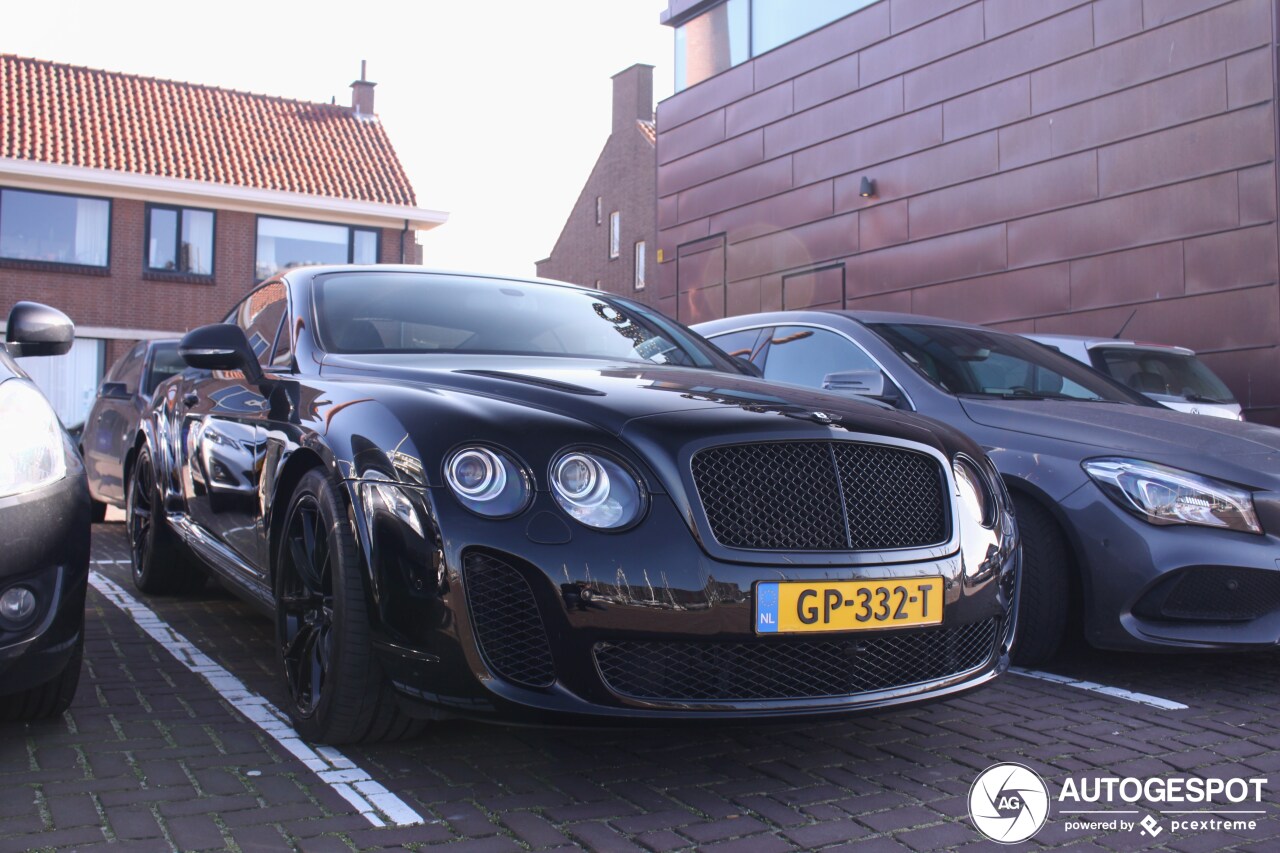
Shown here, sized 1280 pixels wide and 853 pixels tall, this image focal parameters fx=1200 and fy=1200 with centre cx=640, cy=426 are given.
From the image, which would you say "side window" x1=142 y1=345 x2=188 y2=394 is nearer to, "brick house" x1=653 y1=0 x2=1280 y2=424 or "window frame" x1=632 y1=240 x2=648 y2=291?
"brick house" x1=653 y1=0 x2=1280 y2=424

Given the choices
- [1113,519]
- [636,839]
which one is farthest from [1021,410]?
[636,839]

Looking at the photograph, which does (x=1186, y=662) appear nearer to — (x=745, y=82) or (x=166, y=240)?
(x=745, y=82)

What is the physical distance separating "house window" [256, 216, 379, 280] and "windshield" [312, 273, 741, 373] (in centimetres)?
2162

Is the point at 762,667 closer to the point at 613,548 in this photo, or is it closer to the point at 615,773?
the point at 613,548

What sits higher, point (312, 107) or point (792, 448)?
point (312, 107)

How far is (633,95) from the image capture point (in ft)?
114

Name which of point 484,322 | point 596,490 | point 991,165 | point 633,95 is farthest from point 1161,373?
point 633,95

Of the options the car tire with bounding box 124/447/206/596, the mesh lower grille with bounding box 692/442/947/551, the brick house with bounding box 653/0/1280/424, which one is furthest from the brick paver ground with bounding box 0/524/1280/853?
the brick house with bounding box 653/0/1280/424

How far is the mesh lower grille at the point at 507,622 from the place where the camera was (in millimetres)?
2695

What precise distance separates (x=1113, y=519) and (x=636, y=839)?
7.40 feet

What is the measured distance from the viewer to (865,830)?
2717 mm

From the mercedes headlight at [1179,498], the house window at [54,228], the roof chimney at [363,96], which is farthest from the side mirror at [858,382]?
the roof chimney at [363,96]

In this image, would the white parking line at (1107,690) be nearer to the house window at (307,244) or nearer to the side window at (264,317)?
the side window at (264,317)

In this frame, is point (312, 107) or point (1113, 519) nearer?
point (1113, 519)
